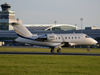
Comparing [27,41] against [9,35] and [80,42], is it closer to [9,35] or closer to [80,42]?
[80,42]

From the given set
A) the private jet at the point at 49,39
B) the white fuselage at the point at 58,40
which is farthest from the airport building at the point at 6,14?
the white fuselage at the point at 58,40

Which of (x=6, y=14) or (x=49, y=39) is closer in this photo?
(x=49, y=39)

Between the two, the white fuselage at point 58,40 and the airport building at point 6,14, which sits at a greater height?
the airport building at point 6,14
